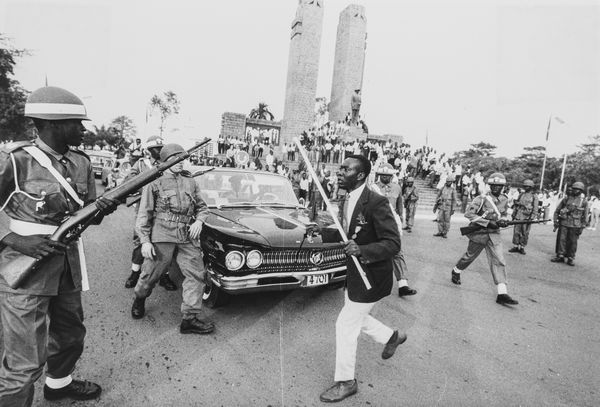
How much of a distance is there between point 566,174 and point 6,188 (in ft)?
206

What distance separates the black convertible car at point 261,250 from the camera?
3568 mm

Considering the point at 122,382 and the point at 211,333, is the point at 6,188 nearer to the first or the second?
the point at 122,382

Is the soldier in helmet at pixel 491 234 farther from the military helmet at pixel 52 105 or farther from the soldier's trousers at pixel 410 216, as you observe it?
the soldier's trousers at pixel 410 216

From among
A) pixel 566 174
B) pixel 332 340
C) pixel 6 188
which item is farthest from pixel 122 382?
pixel 566 174

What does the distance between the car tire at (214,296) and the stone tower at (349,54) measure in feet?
93.4

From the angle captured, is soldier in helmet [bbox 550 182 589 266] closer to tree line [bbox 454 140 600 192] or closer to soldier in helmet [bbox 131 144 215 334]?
soldier in helmet [bbox 131 144 215 334]

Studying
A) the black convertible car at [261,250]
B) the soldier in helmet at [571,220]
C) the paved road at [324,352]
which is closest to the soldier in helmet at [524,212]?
the soldier in helmet at [571,220]

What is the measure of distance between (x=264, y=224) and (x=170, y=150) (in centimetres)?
129

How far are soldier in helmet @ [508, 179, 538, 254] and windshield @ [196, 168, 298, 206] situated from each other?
7125 millimetres

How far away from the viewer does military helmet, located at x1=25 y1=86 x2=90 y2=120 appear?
2076 millimetres

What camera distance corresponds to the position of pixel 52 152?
2.19 metres

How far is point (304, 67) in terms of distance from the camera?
29.0m

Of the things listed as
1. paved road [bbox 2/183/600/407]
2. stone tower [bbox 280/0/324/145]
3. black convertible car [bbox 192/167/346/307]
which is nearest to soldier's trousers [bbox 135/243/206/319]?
black convertible car [bbox 192/167/346/307]

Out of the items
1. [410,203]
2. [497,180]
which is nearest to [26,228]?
[497,180]
